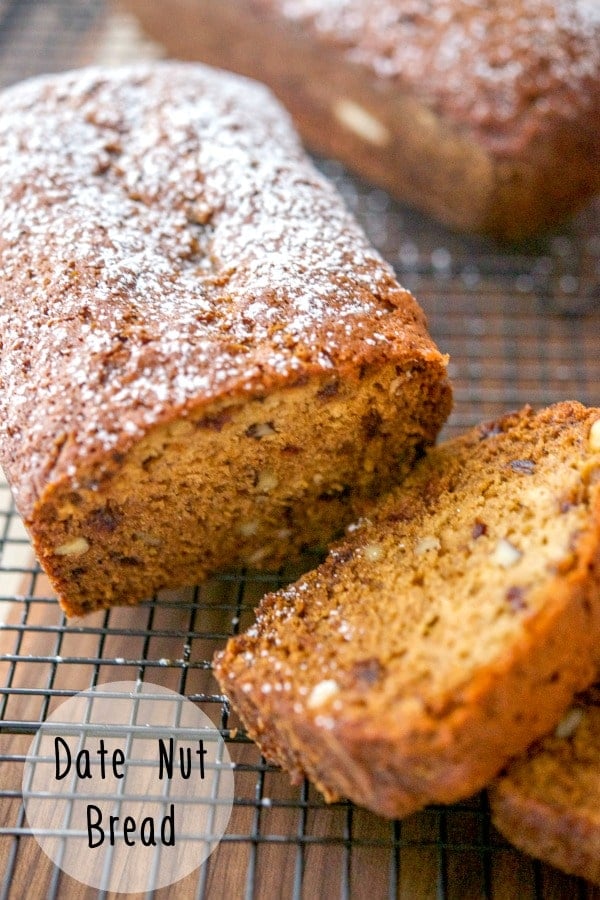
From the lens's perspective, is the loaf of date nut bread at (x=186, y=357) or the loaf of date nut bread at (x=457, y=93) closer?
the loaf of date nut bread at (x=186, y=357)

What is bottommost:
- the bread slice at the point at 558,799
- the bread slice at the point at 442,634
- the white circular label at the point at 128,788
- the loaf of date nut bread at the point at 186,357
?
the white circular label at the point at 128,788

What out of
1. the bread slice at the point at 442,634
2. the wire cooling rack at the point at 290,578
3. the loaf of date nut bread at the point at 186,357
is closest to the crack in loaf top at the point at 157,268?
the loaf of date nut bread at the point at 186,357

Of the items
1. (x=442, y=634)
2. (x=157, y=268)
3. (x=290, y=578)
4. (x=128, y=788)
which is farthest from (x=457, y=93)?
(x=128, y=788)

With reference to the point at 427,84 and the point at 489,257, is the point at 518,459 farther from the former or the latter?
the point at 427,84

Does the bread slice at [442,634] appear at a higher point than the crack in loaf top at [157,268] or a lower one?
lower

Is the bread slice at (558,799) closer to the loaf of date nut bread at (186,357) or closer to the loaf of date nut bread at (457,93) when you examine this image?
the loaf of date nut bread at (186,357)

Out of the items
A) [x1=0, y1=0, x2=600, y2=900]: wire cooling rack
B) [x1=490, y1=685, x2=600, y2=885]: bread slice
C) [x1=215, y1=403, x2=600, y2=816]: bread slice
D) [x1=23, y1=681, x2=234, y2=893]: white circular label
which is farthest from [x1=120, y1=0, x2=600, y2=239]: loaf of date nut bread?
[x1=23, y1=681, x2=234, y2=893]: white circular label

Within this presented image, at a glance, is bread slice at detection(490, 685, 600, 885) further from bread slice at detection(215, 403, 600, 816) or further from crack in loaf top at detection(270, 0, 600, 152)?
crack in loaf top at detection(270, 0, 600, 152)

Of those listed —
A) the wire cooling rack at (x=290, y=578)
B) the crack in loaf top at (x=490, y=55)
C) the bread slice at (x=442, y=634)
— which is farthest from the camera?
the crack in loaf top at (x=490, y=55)
